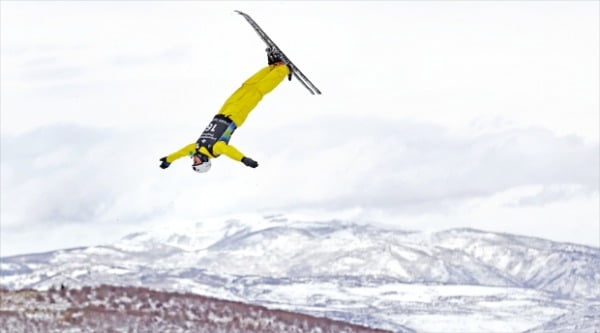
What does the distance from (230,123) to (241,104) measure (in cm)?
134

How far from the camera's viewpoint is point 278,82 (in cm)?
6231

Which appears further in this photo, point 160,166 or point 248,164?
point 160,166

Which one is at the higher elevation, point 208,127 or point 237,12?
point 237,12

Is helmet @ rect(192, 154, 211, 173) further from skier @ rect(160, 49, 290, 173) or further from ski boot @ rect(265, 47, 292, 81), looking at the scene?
ski boot @ rect(265, 47, 292, 81)

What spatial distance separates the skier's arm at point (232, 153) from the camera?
57406 millimetres

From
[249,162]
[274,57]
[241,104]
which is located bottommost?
[249,162]

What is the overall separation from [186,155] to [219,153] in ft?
5.45

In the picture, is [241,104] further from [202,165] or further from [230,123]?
[202,165]

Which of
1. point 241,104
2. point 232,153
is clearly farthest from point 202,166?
point 241,104

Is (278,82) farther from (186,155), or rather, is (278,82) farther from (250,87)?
(186,155)

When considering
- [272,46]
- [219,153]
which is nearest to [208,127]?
[219,153]

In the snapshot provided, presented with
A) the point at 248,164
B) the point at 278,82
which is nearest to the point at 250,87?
the point at 278,82

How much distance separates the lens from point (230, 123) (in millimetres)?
60125

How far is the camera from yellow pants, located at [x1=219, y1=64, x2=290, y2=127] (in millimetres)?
60750
